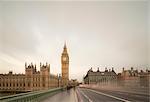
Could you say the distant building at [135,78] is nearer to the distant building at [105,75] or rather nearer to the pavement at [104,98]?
the pavement at [104,98]

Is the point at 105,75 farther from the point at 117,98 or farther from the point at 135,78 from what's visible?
the point at 117,98

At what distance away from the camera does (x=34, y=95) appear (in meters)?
7.58

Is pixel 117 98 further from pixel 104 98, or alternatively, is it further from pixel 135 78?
pixel 135 78

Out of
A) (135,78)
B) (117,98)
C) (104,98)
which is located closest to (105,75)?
(135,78)

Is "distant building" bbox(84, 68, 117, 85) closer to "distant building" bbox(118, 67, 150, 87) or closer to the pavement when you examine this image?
"distant building" bbox(118, 67, 150, 87)

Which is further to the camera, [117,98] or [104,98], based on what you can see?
[104,98]

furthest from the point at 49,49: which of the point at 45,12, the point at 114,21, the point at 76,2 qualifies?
the point at 114,21

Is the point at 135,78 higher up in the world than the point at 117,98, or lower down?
higher up

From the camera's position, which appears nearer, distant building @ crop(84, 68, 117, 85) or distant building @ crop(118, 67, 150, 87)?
distant building @ crop(118, 67, 150, 87)

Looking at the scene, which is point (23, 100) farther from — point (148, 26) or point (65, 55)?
point (148, 26)

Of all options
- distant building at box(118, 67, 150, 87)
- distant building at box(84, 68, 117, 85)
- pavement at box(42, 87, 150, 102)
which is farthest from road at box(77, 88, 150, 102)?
distant building at box(84, 68, 117, 85)

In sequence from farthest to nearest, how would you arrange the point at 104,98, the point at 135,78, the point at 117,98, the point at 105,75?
the point at 105,75 < the point at 135,78 < the point at 104,98 < the point at 117,98

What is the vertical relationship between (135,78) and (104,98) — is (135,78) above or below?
above

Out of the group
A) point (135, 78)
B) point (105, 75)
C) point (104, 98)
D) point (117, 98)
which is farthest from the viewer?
point (105, 75)
